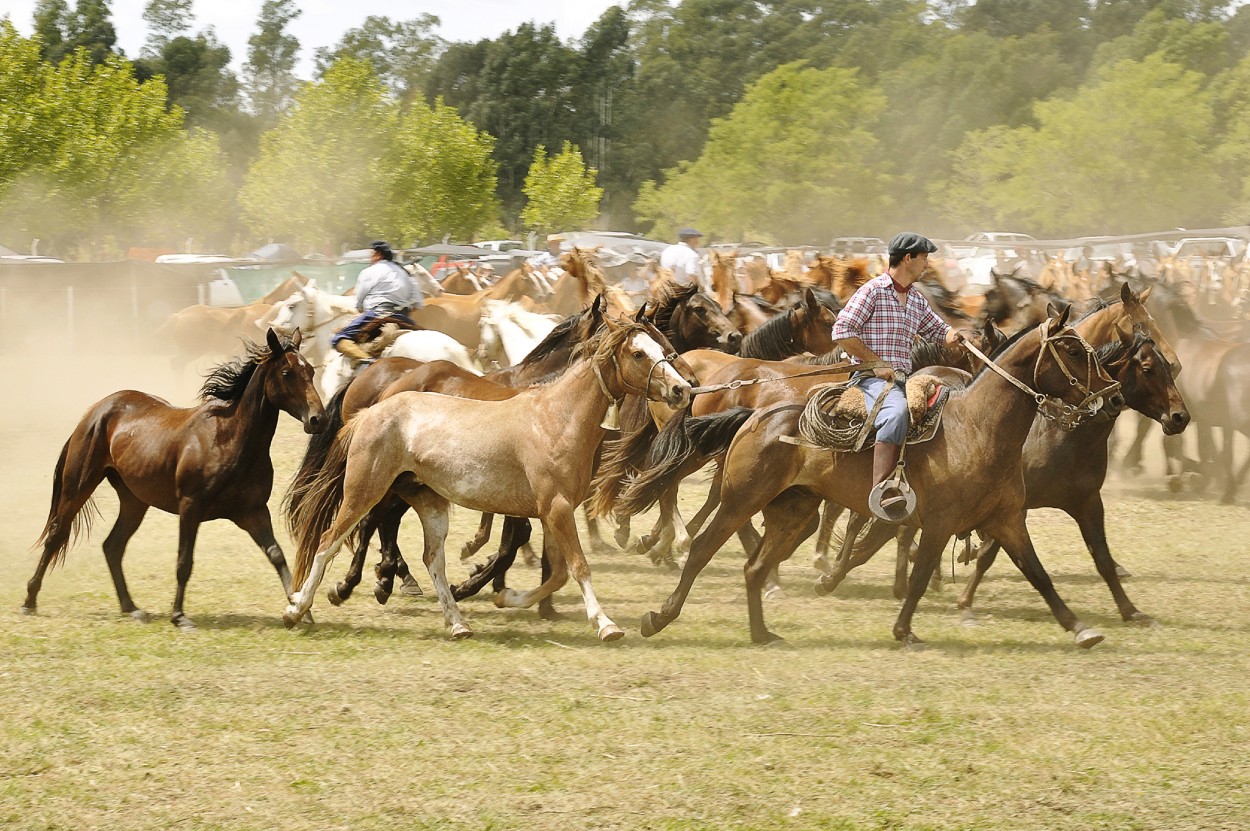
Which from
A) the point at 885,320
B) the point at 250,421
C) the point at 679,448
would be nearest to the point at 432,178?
the point at 250,421

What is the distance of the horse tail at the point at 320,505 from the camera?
8.22m

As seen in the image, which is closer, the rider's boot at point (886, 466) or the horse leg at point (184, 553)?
the rider's boot at point (886, 466)

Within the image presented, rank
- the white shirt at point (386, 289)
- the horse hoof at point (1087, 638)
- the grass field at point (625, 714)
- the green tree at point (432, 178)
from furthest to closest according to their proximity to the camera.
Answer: the green tree at point (432, 178)
the white shirt at point (386, 289)
the horse hoof at point (1087, 638)
the grass field at point (625, 714)

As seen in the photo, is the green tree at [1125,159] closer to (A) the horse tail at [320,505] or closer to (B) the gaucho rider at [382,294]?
(B) the gaucho rider at [382,294]

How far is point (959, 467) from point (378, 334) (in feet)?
23.8

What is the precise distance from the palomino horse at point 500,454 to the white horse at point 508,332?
700 cm

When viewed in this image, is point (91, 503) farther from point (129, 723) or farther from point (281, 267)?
point (281, 267)

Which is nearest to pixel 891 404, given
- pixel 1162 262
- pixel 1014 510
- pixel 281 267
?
pixel 1014 510

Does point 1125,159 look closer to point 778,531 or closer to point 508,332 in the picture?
point 508,332

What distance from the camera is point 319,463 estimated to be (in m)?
8.73

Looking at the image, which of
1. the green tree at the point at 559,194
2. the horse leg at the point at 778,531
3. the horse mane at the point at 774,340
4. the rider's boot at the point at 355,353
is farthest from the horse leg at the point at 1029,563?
the green tree at the point at 559,194

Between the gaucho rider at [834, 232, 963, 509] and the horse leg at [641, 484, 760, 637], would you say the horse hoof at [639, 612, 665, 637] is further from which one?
the gaucho rider at [834, 232, 963, 509]

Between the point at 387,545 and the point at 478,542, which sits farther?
the point at 478,542

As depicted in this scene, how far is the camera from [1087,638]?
298 inches
